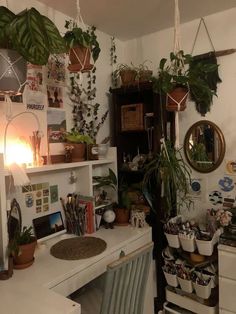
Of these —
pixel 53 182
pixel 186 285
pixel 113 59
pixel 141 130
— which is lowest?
pixel 186 285

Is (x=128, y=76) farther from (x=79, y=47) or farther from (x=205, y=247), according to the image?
(x=205, y=247)

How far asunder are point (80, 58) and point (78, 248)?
1.13 metres

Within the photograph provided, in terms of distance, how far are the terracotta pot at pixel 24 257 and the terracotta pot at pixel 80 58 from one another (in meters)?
1.03

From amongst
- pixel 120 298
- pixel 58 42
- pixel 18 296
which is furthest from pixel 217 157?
pixel 18 296

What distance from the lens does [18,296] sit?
1.14 meters

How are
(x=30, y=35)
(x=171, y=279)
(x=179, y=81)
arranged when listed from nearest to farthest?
(x=30, y=35) < (x=179, y=81) < (x=171, y=279)

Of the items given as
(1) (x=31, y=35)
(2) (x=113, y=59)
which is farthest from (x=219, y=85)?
(1) (x=31, y=35)

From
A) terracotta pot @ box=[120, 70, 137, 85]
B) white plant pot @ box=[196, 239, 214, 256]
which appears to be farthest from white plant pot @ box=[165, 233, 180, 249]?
terracotta pot @ box=[120, 70, 137, 85]

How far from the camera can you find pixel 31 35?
1125mm

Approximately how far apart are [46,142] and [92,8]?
104cm

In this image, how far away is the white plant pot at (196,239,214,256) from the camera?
180 cm

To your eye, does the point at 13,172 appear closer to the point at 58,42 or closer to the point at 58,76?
the point at 58,42

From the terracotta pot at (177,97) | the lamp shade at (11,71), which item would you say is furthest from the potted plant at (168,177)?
the lamp shade at (11,71)

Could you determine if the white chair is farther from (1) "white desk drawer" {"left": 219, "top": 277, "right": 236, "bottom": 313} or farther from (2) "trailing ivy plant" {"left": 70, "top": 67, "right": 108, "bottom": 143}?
(2) "trailing ivy plant" {"left": 70, "top": 67, "right": 108, "bottom": 143}
